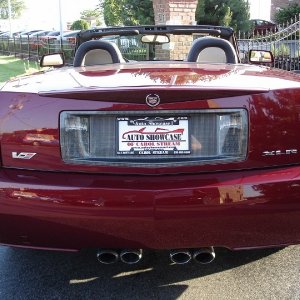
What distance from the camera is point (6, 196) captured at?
8.31 feet

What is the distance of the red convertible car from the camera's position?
2.45 m

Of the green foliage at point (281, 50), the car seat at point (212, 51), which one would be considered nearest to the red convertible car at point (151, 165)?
the car seat at point (212, 51)

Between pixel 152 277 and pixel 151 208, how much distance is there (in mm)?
929

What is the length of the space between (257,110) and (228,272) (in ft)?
3.96

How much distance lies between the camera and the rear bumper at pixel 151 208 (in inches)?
95.7

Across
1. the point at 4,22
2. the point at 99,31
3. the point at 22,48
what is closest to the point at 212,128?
the point at 99,31

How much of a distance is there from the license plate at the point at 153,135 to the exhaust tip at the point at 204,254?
1.84 feet

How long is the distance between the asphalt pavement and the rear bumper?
1.70 ft

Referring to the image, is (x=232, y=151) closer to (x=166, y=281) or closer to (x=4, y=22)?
(x=166, y=281)

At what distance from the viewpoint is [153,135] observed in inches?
97.9

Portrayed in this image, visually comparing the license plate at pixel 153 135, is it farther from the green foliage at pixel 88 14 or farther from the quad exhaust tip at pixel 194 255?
the green foliage at pixel 88 14

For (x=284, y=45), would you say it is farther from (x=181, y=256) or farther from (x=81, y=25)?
(x=81, y=25)

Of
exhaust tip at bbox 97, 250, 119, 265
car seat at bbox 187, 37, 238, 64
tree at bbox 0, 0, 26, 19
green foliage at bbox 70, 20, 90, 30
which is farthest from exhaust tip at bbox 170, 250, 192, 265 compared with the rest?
tree at bbox 0, 0, 26, 19

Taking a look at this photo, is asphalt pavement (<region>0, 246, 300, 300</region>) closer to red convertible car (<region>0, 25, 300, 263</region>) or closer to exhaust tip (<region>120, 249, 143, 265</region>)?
exhaust tip (<region>120, 249, 143, 265</region>)
